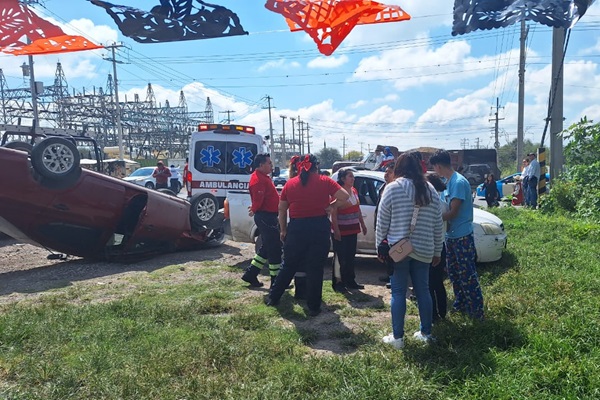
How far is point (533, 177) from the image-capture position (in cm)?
1378

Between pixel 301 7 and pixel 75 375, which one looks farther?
pixel 301 7

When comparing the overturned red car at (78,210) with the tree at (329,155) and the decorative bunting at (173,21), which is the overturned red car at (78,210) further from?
the tree at (329,155)

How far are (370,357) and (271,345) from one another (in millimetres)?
871

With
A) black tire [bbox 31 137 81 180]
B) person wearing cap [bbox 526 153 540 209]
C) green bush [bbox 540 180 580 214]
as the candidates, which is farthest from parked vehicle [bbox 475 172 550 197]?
black tire [bbox 31 137 81 180]

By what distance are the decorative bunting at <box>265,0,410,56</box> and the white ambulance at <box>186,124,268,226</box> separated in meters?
6.79

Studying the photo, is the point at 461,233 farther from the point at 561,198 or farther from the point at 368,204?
the point at 561,198

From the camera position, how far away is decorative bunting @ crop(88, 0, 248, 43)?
220 inches

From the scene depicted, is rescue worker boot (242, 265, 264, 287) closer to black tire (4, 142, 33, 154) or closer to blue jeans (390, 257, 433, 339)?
blue jeans (390, 257, 433, 339)

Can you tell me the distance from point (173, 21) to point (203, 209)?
14.6ft

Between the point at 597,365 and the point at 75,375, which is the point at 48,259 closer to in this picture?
the point at 75,375

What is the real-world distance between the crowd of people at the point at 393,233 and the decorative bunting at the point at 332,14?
5.08 ft

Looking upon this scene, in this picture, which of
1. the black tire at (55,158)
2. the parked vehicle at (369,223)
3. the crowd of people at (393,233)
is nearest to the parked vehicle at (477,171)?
the parked vehicle at (369,223)

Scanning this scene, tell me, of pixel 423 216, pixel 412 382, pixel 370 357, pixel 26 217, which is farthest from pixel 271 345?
pixel 26 217

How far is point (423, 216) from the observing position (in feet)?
13.7
